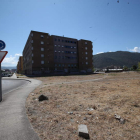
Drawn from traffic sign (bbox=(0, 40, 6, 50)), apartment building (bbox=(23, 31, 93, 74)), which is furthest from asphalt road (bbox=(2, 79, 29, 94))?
apartment building (bbox=(23, 31, 93, 74))

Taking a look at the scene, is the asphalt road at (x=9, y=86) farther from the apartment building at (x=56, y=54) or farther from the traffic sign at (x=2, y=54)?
the apartment building at (x=56, y=54)

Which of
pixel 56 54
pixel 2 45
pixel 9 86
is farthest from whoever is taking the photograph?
pixel 56 54

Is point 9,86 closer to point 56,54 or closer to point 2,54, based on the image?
point 2,54

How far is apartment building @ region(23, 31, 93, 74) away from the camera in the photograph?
51419 millimetres

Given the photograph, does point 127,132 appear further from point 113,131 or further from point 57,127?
point 57,127

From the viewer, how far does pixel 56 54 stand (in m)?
59.7

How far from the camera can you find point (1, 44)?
21.5 feet

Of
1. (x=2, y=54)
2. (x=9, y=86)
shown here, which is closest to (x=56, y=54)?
(x=9, y=86)

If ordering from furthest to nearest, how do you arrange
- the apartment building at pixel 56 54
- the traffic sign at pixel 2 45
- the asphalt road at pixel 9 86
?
the apartment building at pixel 56 54 < the asphalt road at pixel 9 86 < the traffic sign at pixel 2 45

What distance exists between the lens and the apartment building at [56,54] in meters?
51.4

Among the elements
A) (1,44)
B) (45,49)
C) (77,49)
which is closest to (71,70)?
(77,49)

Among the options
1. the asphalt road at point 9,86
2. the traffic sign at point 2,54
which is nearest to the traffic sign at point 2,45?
the traffic sign at point 2,54

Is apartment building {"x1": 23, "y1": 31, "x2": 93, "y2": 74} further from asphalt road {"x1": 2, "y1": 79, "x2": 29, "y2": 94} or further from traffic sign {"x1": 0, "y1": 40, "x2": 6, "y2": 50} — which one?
traffic sign {"x1": 0, "y1": 40, "x2": 6, "y2": 50}

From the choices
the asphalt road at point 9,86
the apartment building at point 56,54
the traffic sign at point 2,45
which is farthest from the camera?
the apartment building at point 56,54
